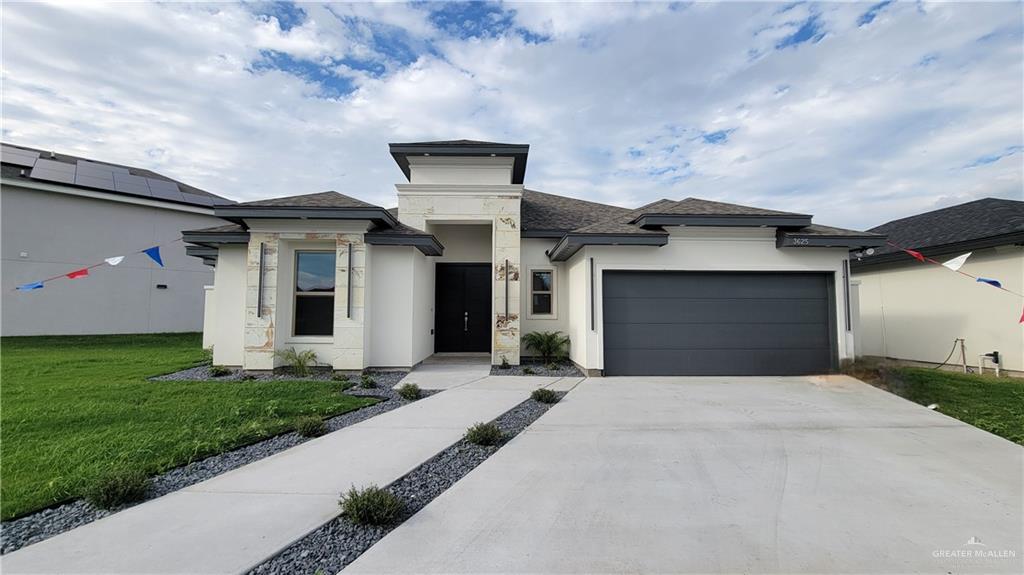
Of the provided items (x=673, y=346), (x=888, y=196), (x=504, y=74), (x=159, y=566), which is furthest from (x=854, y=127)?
(x=159, y=566)

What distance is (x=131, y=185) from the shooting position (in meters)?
17.7

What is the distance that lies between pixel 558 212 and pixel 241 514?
37.2ft

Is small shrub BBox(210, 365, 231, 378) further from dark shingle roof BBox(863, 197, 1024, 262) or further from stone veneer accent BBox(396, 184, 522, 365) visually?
dark shingle roof BBox(863, 197, 1024, 262)

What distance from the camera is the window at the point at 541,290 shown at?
451 inches

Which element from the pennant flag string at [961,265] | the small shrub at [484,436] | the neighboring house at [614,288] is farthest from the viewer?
the neighboring house at [614,288]

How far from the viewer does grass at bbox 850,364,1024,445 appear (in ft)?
17.7

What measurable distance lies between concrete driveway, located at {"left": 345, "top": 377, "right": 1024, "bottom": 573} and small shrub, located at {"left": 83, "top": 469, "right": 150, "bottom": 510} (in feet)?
7.01

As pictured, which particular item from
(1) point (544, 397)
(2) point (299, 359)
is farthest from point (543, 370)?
(2) point (299, 359)

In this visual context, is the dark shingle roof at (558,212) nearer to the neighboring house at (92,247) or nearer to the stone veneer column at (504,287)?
the stone veneer column at (504,287)

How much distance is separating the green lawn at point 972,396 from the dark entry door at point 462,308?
355 inches

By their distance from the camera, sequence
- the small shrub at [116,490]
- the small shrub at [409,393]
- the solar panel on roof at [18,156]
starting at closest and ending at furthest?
the small shrub at [116,490]
the small shrub at [409,393]
the solar panel on roof at [18,156]

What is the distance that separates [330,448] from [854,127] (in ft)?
44.6

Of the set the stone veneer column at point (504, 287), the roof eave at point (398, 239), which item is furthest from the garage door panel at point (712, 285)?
the roof eave at point (398, 239)

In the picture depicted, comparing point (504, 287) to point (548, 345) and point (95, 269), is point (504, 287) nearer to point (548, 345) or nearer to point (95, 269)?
point (548, 345)
